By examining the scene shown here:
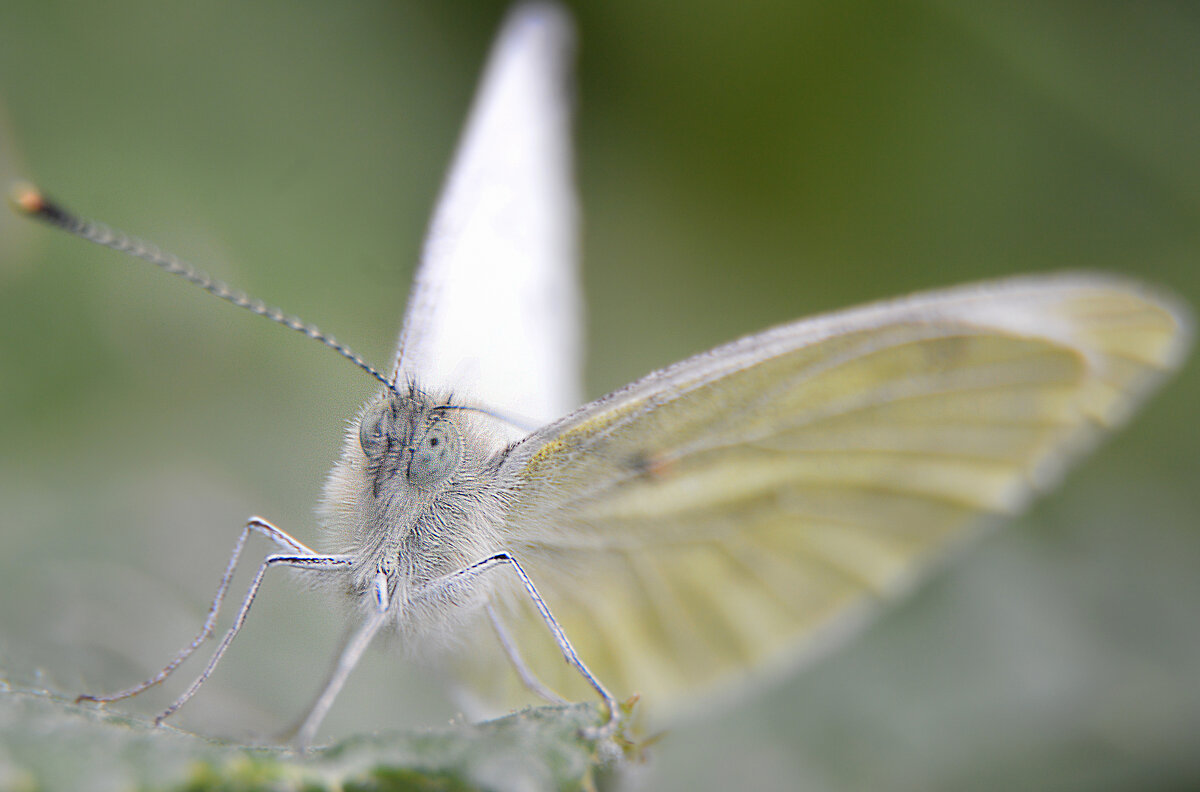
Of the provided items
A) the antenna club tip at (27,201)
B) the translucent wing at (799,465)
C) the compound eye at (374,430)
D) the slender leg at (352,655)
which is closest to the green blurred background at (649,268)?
the compound eye at (374,430)

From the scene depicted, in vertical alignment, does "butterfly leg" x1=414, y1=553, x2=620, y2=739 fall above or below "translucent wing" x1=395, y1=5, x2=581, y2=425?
below

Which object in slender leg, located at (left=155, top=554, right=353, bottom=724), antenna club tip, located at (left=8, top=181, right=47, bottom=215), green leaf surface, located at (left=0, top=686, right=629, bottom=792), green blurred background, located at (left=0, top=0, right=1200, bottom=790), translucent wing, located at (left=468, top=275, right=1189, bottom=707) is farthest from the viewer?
green blurred background, located at (left=0, top=0, right=1200, bottom=790)

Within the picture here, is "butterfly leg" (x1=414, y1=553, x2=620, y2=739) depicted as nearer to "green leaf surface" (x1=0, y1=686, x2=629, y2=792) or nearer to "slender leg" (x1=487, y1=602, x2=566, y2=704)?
"slender leg" (x1=487, y1=602, x2=566, y2=704)

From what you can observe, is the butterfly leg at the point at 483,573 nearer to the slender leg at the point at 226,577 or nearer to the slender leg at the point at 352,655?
the slender leg at the point at 352,655

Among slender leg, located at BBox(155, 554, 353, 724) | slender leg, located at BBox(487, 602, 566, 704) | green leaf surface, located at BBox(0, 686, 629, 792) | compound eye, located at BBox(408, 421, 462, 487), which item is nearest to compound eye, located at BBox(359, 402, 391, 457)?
compound eye, located at BBox(408, 421, 462, 487)

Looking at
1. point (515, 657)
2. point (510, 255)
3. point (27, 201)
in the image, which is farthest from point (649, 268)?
point (27, 201)

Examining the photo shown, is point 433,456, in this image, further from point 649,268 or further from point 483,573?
point 649,268

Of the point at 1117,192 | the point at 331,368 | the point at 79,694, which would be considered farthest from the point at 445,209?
the point at 1117,192

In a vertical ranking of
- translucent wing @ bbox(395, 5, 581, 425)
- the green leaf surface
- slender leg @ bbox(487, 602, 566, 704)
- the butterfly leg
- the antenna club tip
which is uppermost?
translucent wing @ bbox(395, 5, 581, 425)
